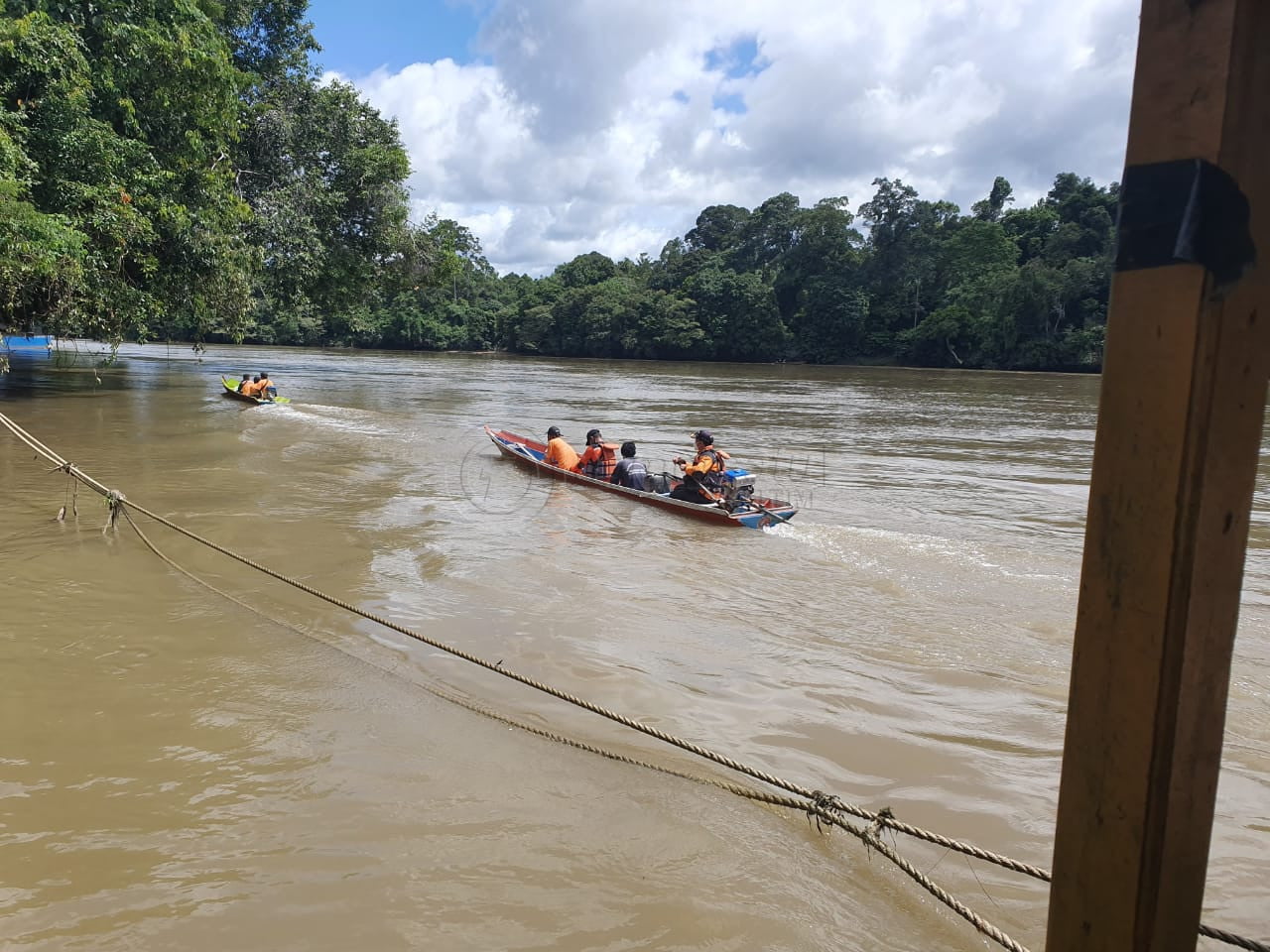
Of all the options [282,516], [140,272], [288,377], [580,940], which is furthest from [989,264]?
[580,940]

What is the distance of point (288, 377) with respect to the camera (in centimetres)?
3212

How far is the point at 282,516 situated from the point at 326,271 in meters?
15.5

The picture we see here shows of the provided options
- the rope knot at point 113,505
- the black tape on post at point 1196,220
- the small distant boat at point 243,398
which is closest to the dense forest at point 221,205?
the small distant boat at point 243,398

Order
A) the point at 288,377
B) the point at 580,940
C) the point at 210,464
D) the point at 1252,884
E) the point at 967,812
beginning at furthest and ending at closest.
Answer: the point at 288,377
the point at 210,464
the point at 967,812
the point at 1252,884
the point at 580,940

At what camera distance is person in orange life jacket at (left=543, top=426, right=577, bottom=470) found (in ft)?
39.7

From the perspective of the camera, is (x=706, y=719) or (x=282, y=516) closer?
(x=706, y=719)

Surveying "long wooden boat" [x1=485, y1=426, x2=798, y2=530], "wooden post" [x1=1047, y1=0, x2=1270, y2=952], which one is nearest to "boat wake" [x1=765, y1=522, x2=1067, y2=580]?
"long wooden boat" [x1=485, y1=426, x2=798, y2=530]

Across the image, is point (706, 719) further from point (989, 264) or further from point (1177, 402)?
point (989, 264)

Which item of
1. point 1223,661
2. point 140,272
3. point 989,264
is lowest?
point 1223,661

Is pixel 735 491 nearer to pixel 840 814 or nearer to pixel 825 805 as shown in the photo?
pixel 840 814

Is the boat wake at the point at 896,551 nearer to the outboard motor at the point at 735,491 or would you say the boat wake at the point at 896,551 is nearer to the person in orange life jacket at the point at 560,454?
the outboard motor at the point at 735,491

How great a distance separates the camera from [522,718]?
4461mm

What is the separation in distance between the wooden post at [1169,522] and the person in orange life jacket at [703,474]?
323 inches

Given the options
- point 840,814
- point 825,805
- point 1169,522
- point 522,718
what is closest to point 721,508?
point 522,718
